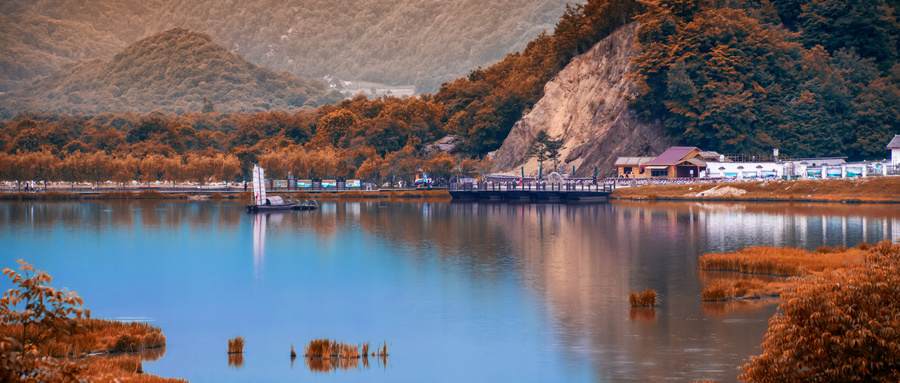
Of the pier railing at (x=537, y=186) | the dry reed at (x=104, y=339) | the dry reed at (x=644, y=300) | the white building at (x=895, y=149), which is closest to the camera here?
the dry reed at (x=104, y=339)

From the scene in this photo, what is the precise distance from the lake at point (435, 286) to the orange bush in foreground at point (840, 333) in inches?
208

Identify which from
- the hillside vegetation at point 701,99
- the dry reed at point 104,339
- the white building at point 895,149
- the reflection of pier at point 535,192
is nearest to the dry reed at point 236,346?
the dry reed at point 104,339

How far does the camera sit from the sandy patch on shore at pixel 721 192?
378ft

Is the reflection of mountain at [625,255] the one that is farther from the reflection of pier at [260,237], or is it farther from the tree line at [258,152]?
the tree line at [258,152]

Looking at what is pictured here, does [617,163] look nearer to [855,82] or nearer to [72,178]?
[855,82]

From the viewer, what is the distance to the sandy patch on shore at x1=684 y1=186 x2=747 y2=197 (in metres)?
115

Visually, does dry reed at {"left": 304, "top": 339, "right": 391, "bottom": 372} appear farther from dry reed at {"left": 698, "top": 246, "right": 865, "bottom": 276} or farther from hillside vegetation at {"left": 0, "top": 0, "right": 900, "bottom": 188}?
hillside vegetation at {"left": 0, "top": 0, "right": 900, "bottom": 188}

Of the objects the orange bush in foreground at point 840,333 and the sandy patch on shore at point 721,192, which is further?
the sandy patch on shore at point 721,192

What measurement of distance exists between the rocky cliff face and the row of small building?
5.80 m

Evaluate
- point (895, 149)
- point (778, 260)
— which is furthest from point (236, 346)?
point (895, 149)

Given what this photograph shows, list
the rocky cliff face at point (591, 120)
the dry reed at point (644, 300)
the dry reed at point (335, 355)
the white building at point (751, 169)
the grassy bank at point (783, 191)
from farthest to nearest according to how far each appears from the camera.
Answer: the rocky cliff face at point (591, 120), the white building at point (751, 169), the grassy bank at point (783, 191), the dry reed at point (644, 300), the dry reed at point (335, 355)

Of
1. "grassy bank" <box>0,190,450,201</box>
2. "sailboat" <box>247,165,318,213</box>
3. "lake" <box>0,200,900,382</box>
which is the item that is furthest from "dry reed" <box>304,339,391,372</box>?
"grassy bank" <box>0,190,450,201</box>

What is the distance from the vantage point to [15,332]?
24.3m

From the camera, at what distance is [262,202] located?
102 meters
